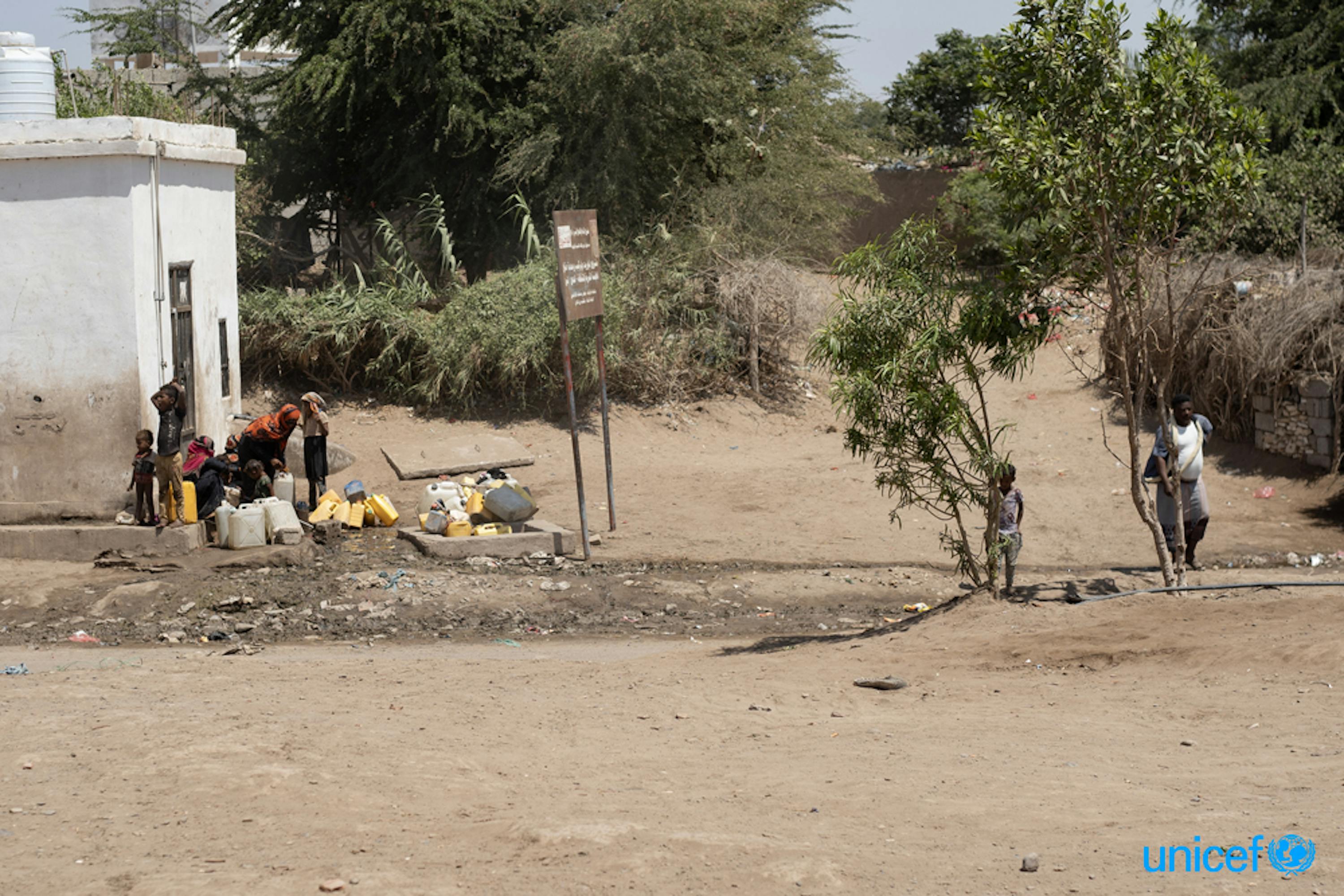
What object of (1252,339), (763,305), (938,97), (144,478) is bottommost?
(144,478)

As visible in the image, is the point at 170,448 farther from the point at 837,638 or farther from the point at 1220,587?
the point at 1220,587

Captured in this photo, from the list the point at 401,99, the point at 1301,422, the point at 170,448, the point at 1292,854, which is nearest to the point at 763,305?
the point at 401,99

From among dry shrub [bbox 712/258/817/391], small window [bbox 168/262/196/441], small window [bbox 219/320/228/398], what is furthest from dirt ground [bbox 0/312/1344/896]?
dry shrub [bbox 712/258/817/391]

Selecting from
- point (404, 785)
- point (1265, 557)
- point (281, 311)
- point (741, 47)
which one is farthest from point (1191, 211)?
point (741, 47)

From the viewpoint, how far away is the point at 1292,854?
4371mm

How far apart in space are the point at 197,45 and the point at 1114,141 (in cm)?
3525

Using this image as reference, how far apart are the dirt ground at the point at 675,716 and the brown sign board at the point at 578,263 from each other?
2.22 m

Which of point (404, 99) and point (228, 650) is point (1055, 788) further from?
point (404, 99)

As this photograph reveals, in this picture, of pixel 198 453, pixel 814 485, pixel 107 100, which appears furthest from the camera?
pixel 107 100

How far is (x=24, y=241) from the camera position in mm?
11242

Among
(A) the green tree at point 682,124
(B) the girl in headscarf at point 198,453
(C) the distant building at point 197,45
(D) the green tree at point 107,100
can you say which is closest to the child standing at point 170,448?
(B) the girl in headscarf at point 198,453

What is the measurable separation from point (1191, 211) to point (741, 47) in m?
13.4

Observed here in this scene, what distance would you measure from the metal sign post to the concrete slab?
114 inches

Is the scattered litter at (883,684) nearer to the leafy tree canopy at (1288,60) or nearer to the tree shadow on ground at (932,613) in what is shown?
the tree shadow on ground at (932,613)
